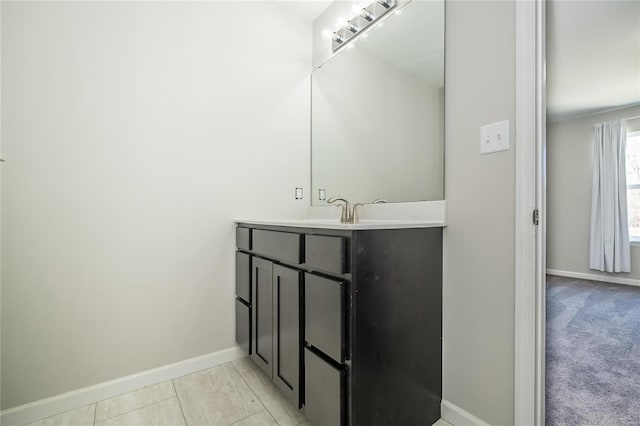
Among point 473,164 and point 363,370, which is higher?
point 473,164

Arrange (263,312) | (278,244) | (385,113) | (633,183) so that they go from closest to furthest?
(633,183), (278,244), (263,312), (385,113)

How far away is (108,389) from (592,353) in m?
2.35

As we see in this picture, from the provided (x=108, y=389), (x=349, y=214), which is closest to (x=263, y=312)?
(x=349, y=214)

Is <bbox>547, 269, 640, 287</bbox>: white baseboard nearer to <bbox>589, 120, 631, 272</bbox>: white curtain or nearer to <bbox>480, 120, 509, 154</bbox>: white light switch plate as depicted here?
<bbox>589, 120, 631, 272</bbox>: white curtain

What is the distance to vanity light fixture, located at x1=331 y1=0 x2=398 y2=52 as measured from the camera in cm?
172

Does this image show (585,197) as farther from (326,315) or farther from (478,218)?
(326,315)

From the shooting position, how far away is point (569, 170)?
116 centimetres

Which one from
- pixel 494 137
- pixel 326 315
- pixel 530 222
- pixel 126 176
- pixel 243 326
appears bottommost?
pixel 243 326

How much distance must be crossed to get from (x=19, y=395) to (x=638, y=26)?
2.90 m

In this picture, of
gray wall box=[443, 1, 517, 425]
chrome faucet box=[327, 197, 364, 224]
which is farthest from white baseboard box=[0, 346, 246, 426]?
gray wall box=[443, 1, 517, 425]

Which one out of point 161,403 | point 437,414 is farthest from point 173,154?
point 437,414

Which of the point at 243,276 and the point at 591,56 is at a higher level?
the point at 591,56

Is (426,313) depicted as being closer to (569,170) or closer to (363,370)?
(363,370)

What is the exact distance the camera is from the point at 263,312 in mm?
1565
